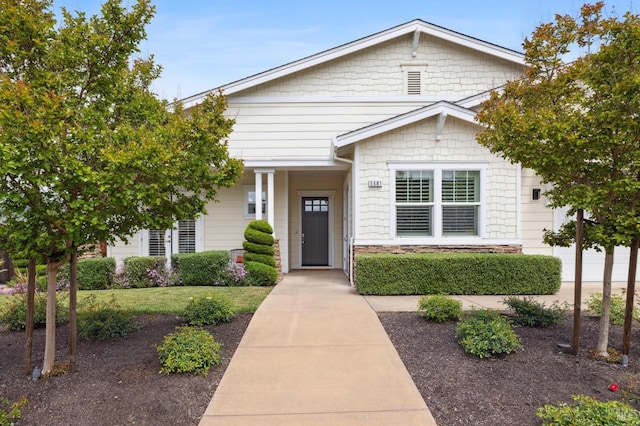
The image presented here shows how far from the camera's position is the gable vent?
10.3 metres

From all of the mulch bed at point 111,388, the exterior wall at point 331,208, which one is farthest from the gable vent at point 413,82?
the mulch bed at point 111,388

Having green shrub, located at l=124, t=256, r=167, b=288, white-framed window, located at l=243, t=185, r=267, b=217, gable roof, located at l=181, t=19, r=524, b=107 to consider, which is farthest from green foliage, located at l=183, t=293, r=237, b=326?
gable roof, located at l=181, t=19, r=524, b=107

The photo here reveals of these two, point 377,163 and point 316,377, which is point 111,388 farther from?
point 377,163

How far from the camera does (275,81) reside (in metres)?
10.3

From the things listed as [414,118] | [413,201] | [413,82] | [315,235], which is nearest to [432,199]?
[413,201]

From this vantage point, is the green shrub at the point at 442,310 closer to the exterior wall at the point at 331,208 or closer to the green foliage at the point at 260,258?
the green foliage at the point at 260,258

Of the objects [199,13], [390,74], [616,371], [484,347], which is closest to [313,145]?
[390,74]

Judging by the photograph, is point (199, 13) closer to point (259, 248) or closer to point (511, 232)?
point (259, 248)

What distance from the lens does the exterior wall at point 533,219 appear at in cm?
929

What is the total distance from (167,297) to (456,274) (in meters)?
5.72

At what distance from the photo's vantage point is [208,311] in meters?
5.54

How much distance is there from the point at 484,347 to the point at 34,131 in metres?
4.55

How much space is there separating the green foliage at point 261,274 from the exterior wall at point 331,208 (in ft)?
9.10

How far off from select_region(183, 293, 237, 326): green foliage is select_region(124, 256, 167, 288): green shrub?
13.7 ft
